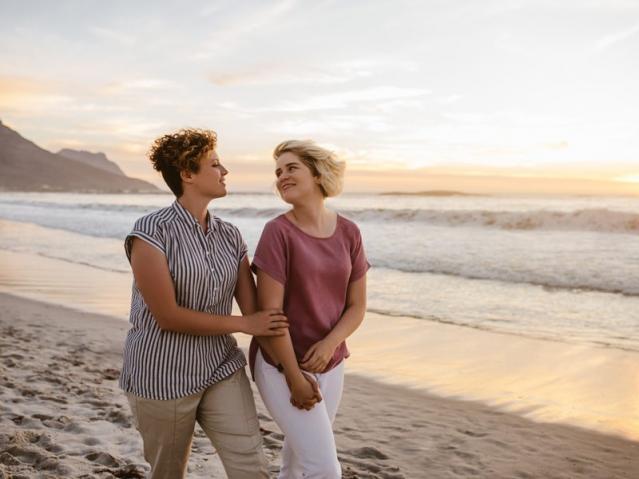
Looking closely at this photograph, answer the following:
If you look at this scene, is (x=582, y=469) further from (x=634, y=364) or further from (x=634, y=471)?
(x=634, y=364)

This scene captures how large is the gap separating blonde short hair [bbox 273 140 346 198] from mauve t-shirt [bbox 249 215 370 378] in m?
0.24

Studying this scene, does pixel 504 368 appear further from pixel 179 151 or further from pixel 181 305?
pixel 179 151

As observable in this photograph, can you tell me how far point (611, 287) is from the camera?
42.8 feet

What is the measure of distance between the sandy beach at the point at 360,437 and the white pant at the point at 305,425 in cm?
158

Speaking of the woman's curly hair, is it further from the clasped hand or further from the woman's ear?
the clasped hand

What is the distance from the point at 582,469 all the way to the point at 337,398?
8.56 ft

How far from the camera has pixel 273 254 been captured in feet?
8.70

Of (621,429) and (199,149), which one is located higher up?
(199,149)

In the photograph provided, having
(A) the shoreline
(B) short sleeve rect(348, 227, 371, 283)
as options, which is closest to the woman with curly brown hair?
(B) short sleeve rect(348, 227, 371, 283)

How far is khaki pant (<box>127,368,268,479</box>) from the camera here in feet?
8.70

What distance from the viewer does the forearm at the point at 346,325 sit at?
2736 millimetres

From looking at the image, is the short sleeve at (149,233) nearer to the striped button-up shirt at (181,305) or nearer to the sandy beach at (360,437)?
the striped button-up shirt at (181,305)

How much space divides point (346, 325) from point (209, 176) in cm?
90

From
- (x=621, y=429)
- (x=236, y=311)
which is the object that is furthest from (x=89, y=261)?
(x=621, y=429)
